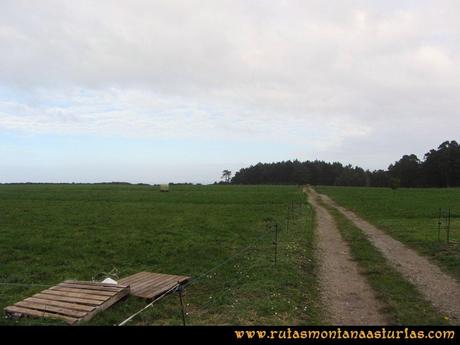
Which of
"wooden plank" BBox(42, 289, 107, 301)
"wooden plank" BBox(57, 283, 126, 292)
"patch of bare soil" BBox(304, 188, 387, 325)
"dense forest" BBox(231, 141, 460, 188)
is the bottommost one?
"patch of bare soil" BBox(304, 188, 387, 325)

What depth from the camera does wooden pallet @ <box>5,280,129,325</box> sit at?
28.0 ft

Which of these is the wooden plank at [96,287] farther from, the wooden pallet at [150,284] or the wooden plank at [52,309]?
the wooden plank at [52,309]

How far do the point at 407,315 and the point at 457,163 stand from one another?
134158 mm

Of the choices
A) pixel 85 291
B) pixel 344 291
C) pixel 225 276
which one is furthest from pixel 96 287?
pixel 344 291

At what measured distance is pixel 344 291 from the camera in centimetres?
1091

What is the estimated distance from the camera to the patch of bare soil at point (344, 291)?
347 inches

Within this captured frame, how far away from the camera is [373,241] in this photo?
762 inches

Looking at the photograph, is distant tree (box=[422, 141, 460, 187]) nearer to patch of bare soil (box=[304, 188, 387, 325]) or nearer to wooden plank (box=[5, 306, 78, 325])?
patch of bare soil (box=[304, 188, 387, 325])

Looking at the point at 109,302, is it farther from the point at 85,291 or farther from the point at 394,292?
the point at 394,292

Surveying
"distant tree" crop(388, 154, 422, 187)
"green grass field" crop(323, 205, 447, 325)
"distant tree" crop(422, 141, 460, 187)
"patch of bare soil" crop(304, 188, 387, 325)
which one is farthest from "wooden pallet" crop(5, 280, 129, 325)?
"distant tree" crop(388, 154, 422, 187)

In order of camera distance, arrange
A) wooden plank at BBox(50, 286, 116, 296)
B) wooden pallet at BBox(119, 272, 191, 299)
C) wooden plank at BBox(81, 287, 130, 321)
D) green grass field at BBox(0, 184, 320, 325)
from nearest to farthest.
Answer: wooden plank at BBox(81, 287, 130, 321), green grass field at BBox(0, 184, 320, 325), wooden plank at BBox(50, 286, 116, 296), wooden pallet at BBox(119, 272, 191, 299)

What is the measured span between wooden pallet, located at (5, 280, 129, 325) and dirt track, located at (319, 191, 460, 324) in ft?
23.4
